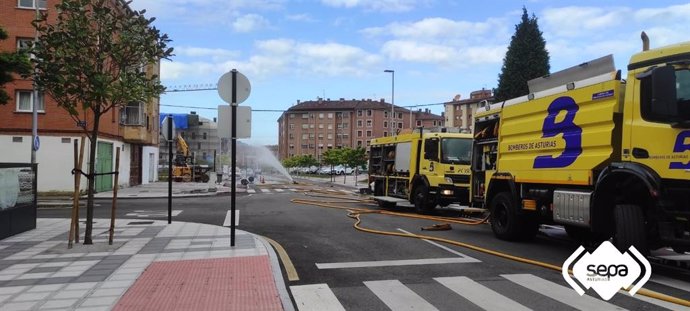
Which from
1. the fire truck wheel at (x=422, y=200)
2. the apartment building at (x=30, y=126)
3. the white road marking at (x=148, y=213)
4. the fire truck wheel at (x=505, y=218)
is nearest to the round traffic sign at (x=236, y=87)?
the fire truck wheel at (x=505, y=218)

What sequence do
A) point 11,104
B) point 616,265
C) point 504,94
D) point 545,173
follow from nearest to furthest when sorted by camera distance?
1. point 616,265
2. point 545,173
3. point 11,104
4. point 504,94

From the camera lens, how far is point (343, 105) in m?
143

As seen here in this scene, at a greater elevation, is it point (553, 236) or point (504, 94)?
point (504, 94)

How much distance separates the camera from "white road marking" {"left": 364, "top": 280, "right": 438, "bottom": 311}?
18.5 ft

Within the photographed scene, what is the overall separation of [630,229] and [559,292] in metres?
1.80

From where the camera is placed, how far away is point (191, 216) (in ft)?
52.2

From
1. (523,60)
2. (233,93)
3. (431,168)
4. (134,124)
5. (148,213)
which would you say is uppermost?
(523,60)

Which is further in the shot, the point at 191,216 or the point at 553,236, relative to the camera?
the point at 191,216

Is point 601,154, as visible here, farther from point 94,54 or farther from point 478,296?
point 94,54

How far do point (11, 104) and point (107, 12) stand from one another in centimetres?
2209

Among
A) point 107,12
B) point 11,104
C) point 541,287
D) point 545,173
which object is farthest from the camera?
point 11,104

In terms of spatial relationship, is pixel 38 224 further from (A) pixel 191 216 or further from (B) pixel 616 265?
(B) pixel 616 265

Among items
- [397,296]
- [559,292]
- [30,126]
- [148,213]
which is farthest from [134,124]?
[559,292]

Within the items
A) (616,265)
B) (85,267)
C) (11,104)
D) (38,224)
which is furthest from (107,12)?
(11,104)
